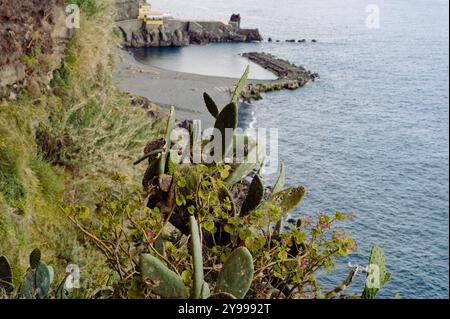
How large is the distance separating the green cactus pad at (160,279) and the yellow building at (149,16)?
70.0 metres

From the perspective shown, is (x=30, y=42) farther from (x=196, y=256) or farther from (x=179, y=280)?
(x=196, y=256)

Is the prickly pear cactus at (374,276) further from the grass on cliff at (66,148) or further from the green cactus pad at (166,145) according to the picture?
the grass on cliff at (66,148)

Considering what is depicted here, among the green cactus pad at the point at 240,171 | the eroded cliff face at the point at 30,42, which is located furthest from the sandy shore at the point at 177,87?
the green cactus pad at the point at 240,171

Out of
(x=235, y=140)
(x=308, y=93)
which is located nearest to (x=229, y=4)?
(x=308, y=93)

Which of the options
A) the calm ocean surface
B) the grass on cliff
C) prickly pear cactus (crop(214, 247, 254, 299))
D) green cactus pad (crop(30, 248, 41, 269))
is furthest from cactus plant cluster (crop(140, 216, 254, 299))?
the calm ocean surface

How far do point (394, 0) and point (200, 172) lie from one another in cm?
15270

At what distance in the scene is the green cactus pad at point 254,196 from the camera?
10.1 ft

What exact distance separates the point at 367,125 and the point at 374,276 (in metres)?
47.8

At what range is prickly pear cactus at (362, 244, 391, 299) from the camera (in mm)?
2494

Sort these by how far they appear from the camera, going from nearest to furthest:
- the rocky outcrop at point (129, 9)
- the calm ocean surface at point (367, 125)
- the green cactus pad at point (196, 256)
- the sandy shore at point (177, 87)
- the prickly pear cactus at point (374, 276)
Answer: the green cactus pad at point (196, 256) < the prickly pear cactus at point (374, 276) < the calm ocean surface at point (367, 125) < the sandy shore at point (177, 87) < the rocky outcrop at point (129, 9)

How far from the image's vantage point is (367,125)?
4878 cm

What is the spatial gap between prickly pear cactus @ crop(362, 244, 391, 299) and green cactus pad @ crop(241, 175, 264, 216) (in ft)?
2.27

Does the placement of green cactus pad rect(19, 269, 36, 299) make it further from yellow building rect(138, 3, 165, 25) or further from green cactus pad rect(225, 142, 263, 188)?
yellow building rect(138, 3, 165, 25)

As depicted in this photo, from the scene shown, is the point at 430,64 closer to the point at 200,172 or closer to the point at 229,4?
the point at 229,4
